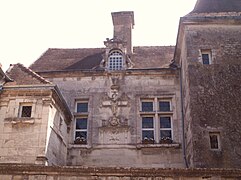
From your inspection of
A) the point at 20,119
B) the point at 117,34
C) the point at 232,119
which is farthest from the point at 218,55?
the point at 20,119

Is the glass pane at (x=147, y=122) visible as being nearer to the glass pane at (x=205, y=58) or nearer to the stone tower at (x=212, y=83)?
the stone tower at (x=212, y=83)

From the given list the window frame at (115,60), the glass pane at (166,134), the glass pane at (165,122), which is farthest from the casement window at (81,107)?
the glass pane at (166,134)

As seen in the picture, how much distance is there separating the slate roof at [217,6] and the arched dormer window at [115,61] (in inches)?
142

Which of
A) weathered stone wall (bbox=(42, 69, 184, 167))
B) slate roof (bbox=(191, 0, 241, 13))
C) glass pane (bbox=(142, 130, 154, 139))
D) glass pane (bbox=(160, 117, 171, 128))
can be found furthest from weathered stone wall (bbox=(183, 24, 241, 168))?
glass pane (bbox=(142, 130, 154, 139))

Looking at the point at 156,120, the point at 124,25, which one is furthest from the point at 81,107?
the point at 124,25

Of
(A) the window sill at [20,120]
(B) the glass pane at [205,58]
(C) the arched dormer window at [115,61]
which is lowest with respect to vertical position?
(A) the window sill at [20,120]

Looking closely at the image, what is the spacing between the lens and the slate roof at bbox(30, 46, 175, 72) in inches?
622

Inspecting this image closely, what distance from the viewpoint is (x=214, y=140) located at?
11.3 meters

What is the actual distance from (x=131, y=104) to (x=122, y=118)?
0.71 meters

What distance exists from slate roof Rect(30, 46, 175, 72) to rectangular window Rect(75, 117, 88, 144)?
2323 millimetres

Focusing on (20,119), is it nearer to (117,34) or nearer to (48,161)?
(48,161)

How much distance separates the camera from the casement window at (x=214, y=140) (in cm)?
1117

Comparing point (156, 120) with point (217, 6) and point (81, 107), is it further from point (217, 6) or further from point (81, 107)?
point (217, 6)

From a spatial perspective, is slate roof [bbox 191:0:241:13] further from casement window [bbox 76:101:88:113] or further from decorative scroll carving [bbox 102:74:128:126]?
casement window [bbox 76:101:88:113]
